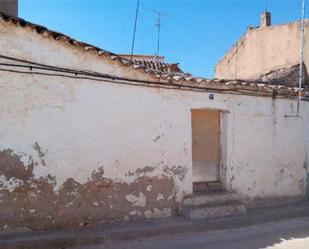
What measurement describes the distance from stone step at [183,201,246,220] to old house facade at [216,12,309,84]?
6.17 metres

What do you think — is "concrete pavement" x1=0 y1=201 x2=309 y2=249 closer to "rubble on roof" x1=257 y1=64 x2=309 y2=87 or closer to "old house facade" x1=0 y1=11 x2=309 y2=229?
"old house facade" x1=0 y1=11 x2=309 y2=229

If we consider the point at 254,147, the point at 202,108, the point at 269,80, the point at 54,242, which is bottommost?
the point at 54,242

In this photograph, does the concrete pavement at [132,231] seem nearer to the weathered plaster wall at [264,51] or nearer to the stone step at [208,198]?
the stone step at [208,198]

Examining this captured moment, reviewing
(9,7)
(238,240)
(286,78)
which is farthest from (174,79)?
(286,78)

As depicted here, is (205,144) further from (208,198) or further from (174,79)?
(174,79)

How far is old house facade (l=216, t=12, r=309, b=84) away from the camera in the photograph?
13555 mm

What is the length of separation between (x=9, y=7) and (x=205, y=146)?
19.3ft

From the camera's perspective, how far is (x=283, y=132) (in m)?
9.32

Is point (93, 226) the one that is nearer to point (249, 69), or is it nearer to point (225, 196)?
point (225, 196)

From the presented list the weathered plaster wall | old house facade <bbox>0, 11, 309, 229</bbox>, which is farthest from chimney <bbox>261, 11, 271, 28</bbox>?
old house facade <bbox>0, 11, 309, 229</bbox>

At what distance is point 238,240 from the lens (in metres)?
6.89

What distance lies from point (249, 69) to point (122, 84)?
403 inches

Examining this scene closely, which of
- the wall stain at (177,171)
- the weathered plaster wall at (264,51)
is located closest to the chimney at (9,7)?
the wall stain at (177,171)

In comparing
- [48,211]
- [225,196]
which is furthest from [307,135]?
[48,211]
